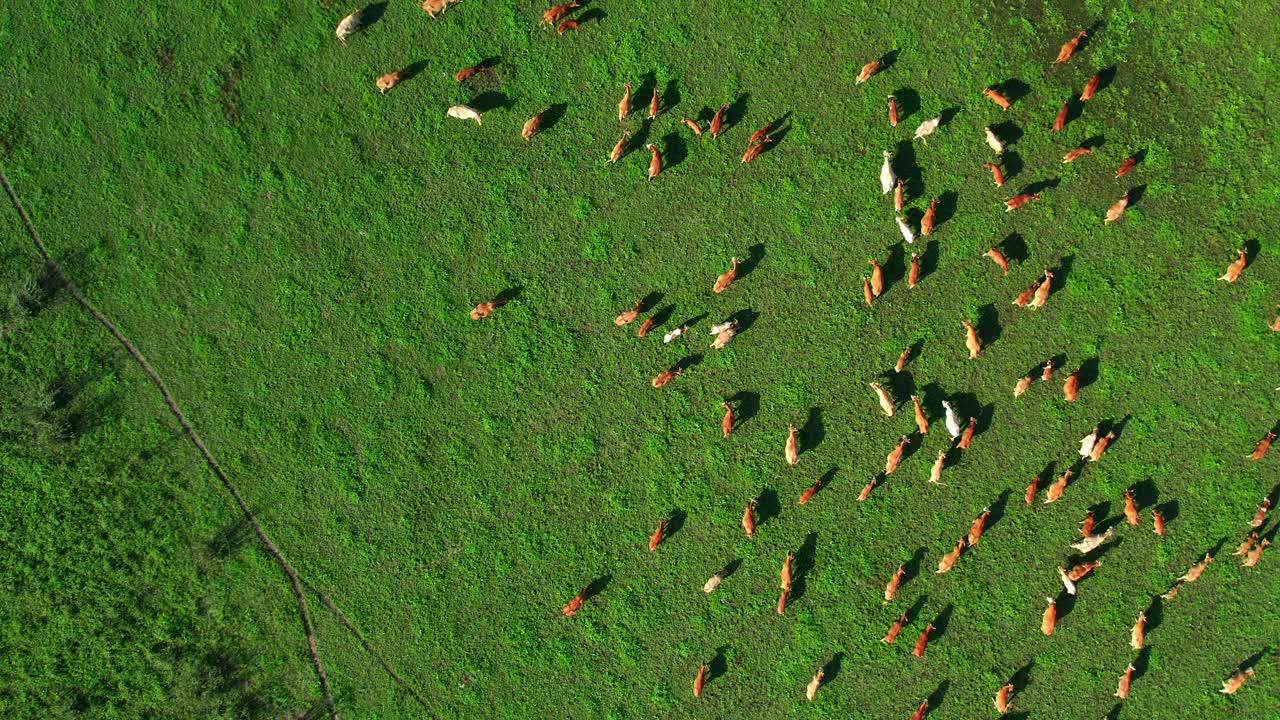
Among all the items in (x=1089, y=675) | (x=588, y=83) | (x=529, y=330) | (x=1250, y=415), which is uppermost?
(x=588, y=83)

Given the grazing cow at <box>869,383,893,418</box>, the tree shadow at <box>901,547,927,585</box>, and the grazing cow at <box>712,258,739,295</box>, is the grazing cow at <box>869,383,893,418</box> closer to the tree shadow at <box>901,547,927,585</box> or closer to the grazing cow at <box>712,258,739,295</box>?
the tree shadow at <box>901,547,927,585</box>

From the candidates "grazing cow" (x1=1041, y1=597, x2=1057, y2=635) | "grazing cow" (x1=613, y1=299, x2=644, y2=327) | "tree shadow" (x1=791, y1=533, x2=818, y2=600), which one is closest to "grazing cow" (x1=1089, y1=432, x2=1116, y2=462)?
"grazing cow" (x1=1041, y1=597, x2=1057, y2=635)

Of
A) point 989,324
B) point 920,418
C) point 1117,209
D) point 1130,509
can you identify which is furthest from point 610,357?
point 1130,509

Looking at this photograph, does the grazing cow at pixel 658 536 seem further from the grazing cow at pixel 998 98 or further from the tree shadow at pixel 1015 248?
the grazing cow at pixel 998 98

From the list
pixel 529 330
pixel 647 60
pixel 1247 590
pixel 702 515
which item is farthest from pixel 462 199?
pixel 1247 590

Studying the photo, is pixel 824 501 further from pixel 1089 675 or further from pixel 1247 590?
pixel 1247 590

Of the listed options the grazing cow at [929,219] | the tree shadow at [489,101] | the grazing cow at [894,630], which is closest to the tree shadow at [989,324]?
the grazing cow at [929,219]

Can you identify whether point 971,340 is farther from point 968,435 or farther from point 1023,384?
point 968,435
